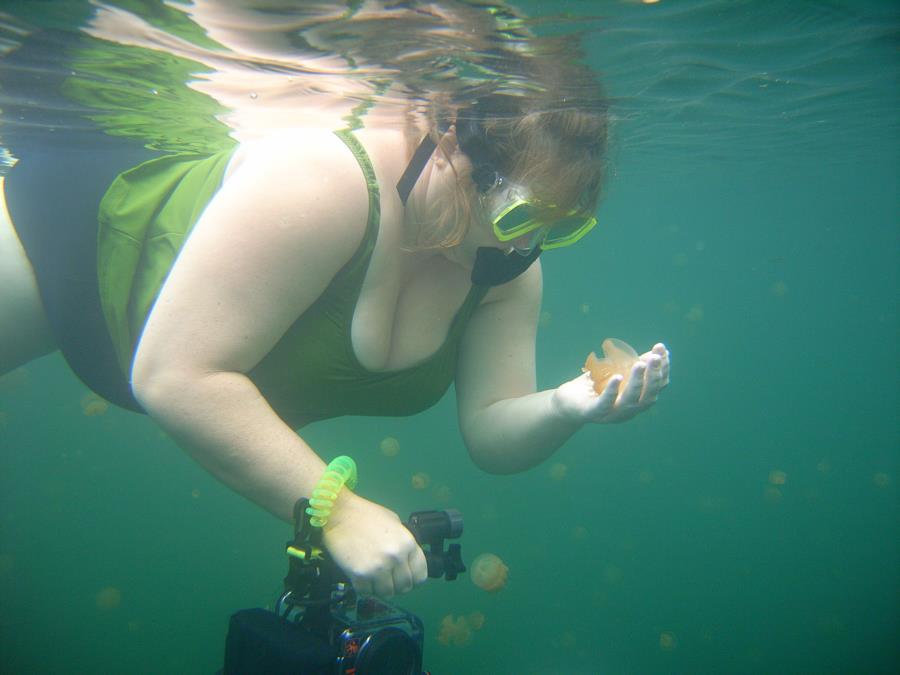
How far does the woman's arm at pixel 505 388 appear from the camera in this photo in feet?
9.08

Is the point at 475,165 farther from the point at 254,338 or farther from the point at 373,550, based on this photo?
the point at 373,550

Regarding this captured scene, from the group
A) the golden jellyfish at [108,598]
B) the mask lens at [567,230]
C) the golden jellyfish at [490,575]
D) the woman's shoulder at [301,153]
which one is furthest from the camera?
the golden jellyfish at [108,598]

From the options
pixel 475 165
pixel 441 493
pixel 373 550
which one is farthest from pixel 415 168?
pixel 441 493

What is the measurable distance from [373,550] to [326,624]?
397 millimetres

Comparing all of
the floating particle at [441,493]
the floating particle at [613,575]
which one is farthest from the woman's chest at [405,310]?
the floating particle at [613,575]

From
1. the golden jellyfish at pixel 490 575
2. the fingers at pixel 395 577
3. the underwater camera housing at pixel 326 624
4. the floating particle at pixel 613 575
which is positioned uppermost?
the fingers at pixel 395 577

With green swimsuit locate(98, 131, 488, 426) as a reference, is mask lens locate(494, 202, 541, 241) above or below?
above

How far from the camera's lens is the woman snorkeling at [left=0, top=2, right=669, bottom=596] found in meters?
1.84

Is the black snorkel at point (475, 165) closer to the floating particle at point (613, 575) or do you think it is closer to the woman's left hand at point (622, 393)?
the woman's left hand at point (622, 393)

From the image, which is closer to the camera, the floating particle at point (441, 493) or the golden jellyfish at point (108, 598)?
the golden jellyfish at point (108, 598)

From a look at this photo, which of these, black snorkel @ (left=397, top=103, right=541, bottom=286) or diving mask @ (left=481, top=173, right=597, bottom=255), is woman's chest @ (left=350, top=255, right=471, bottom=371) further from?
diving mask @ (left=481, top=173, right=597, bottom=255)

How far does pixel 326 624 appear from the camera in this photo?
1.94 m

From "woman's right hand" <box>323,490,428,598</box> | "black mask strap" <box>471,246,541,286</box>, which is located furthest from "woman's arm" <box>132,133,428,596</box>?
"black mask strap" <box>471,246,541,286</box>

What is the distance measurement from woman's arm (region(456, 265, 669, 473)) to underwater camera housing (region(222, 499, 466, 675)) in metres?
0.77
